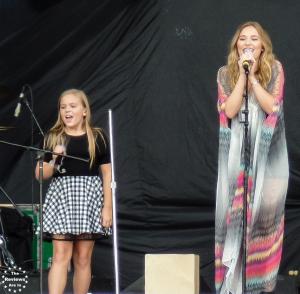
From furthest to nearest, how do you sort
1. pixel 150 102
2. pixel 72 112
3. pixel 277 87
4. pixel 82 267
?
pixel 150 102 → pixel 72 112 → pixel 82 267 → pixel 277 87

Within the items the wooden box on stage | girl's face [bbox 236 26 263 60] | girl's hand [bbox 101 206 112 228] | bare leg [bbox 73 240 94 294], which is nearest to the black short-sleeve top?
girl's hand [bbox 101 206 112 228]

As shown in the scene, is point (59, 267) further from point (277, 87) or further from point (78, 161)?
point (277, 87)

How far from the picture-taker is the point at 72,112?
6.86 m

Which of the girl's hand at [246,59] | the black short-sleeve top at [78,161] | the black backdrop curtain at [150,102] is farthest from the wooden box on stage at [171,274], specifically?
the black backdrop curtain at [150,102]

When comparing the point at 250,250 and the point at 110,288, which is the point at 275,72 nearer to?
the point at 250,250

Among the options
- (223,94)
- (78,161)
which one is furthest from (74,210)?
(223,94)

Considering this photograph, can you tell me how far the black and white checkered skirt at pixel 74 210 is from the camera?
6645mm

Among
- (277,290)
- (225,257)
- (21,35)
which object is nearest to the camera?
(225,257)

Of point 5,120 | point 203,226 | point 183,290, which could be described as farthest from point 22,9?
point 183,290

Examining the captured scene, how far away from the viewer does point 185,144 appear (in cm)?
814

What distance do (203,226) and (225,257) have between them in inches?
76.9

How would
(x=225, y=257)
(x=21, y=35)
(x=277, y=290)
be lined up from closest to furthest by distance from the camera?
(x=225, y=257) < (x=277, y=290) < (x=21, y=35)

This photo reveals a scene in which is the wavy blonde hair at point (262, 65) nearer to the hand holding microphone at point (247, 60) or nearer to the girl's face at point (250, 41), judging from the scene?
the girl's face at point (250, 41)

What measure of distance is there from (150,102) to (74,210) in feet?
5.82
